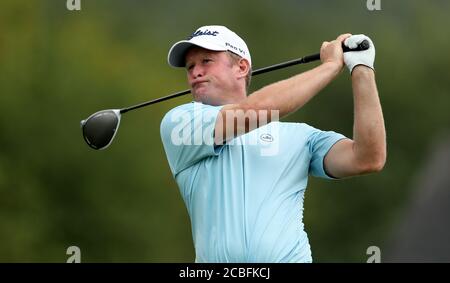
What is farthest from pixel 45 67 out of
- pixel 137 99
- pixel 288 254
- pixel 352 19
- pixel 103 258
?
pixel 288 254

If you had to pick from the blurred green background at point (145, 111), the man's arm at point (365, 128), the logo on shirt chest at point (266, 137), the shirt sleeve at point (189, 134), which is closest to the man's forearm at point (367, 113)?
the man's arm at point (365, 128)

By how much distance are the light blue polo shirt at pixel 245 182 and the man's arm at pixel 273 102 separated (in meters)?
0.06

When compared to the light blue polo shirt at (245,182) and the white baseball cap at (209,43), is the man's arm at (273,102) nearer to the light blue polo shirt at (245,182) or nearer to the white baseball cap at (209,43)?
the light blue polo shirt at (245,182)

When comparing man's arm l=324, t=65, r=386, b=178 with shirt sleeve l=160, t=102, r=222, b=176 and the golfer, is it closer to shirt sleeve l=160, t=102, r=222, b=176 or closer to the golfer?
the golfer

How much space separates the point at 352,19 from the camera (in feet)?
21.7

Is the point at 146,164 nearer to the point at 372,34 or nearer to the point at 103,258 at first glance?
the point at 103,258

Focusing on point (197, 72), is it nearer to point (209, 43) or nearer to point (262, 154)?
point (209, 43)

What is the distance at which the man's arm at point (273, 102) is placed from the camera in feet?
8.70

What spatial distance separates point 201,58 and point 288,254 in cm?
66

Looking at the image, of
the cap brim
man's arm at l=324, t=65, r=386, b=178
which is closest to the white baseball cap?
the cap brim

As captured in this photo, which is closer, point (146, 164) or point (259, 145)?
point (259, 145)
